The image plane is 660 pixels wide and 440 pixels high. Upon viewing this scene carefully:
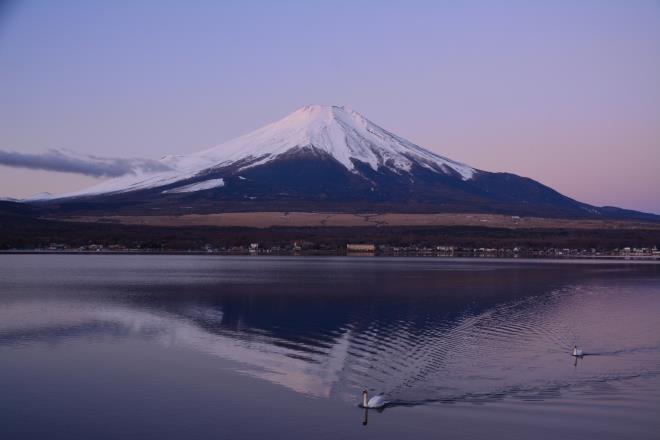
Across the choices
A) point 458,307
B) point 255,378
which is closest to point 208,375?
point 255,378

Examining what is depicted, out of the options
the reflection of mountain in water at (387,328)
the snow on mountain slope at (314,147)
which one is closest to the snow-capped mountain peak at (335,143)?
the snow on mountain slope at (314,147)

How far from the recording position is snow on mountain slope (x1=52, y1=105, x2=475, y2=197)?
113 metres

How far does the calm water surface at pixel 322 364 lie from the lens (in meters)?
9.55

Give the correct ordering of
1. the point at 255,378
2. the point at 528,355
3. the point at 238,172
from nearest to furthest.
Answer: the point at 255,378
the point at 528,355
the point at 238,172

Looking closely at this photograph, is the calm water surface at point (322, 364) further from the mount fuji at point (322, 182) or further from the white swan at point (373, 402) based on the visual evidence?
the mount fuji at point (322, 182)

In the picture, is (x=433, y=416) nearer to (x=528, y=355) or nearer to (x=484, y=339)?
(x=528, y=355)

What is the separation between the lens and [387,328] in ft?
55.2

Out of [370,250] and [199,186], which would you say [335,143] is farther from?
[370,250]

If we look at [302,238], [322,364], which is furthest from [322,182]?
[322,364]

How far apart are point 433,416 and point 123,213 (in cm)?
7320

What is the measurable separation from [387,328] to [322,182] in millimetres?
88172

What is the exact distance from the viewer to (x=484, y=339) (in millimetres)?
15672

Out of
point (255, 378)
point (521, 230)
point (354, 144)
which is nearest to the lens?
point (255, 378)

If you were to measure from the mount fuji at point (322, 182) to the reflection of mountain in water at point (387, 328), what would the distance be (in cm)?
5754
